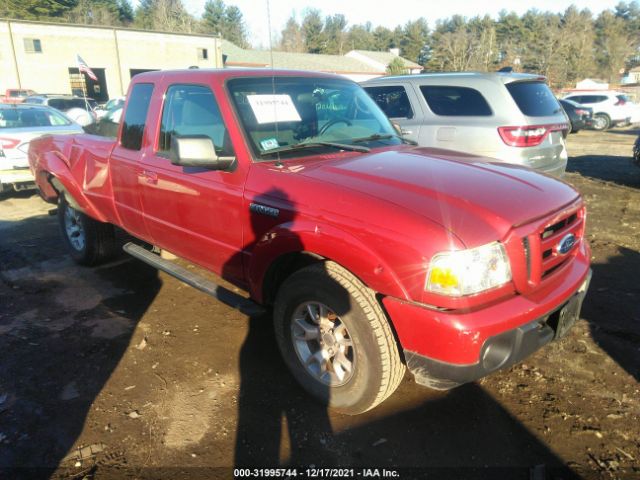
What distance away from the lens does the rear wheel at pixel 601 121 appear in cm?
2208

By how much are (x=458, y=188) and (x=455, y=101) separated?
169 inches

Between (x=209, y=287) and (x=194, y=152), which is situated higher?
(x=194, y=152)

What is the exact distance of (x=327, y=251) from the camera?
8.40ft

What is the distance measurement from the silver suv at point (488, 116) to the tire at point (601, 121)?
62.1 feet

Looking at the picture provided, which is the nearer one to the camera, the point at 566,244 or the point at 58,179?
the point at 566,244

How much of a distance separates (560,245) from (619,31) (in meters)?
92.6

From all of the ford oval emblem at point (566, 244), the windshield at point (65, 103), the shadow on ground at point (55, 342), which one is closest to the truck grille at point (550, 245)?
the ford oval emblem at point (566, 244)

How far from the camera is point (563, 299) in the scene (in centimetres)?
257

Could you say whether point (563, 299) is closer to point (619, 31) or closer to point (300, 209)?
point (300, 209)

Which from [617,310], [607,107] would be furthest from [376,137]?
[607,107]

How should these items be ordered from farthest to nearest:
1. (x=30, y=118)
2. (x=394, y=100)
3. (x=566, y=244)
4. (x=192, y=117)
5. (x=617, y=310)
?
(x=30, y=118)
(x=394, y=100)
(x=617, y=310)
(x=192, y=117)
(x=566, y=244)

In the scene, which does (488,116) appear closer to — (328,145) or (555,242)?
(328,145)

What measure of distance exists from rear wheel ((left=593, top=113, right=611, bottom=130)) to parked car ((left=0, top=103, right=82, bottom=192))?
22.4m

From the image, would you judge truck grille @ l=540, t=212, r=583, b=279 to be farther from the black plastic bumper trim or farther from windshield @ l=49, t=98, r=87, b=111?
windshield @ l=49, t=98, r=87, b=111
